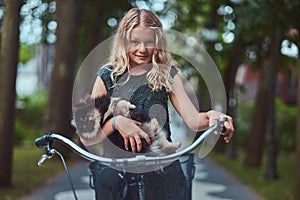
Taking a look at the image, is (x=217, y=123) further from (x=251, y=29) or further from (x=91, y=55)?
(x=251, y=29)

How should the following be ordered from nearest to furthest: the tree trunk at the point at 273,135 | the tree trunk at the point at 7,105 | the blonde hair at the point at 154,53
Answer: the blonde hair at the point at 154,53 < the tree trunk at the point at 7,105 < the tree trunk at the point at 273,135

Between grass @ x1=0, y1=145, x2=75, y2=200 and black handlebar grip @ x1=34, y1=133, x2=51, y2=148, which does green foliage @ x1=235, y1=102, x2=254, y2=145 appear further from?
black handlebar grip @ x1=34, y1=133, x2=51, y2=148

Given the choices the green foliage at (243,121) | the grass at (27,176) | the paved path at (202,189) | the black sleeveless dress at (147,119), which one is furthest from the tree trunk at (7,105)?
the green foliage at (243,121)

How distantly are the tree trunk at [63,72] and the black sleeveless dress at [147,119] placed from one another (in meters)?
13.5

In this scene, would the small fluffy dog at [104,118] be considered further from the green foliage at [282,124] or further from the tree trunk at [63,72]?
the green foliage at [282,124]

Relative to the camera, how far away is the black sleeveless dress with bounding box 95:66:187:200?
282cm

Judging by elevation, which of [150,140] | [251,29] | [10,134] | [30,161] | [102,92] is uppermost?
[251,29]

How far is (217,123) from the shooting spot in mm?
2701

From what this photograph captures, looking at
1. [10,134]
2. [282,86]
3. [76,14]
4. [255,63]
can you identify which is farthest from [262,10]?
[282,86]

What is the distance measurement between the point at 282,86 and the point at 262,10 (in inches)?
1618

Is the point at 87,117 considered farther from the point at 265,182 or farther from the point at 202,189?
the point at 265,182

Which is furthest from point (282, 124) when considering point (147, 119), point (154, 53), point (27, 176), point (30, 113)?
point (147, 119)

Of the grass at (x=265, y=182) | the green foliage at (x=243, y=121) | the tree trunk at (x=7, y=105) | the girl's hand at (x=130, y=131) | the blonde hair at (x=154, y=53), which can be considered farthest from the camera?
the green foliage at (x=243, y=121)

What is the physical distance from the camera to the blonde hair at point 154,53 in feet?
9.39
